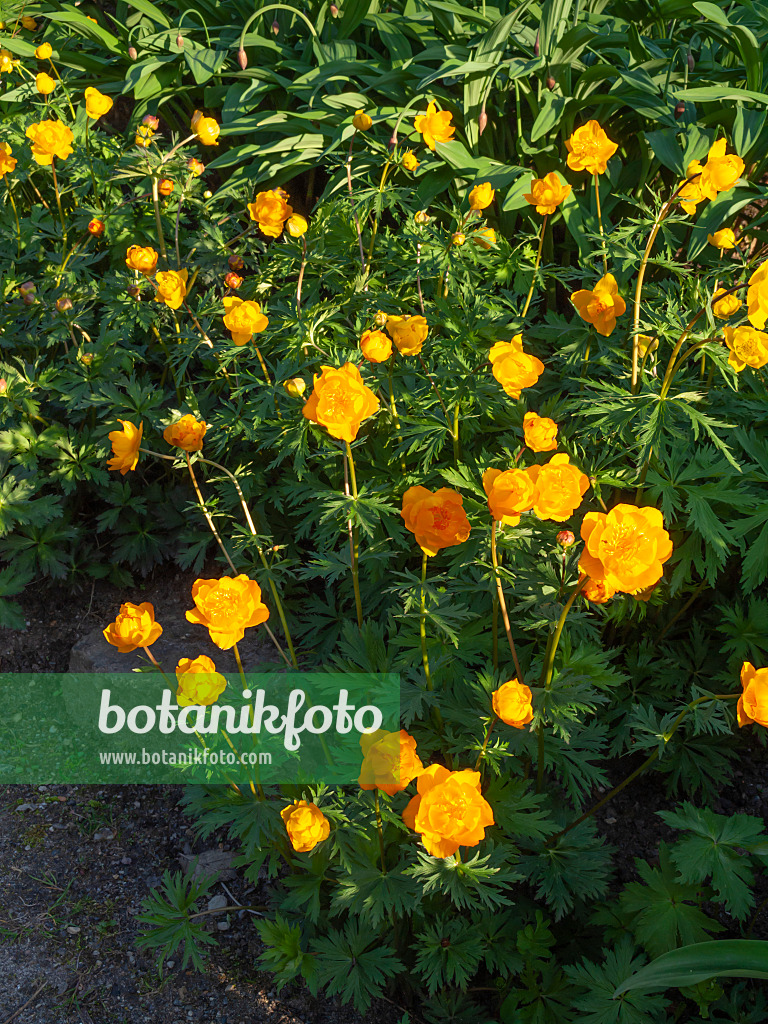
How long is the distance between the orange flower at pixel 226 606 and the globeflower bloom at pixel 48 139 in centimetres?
180

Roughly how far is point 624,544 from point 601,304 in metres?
0.80

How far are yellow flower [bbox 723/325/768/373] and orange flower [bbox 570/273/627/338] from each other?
294 millimetres

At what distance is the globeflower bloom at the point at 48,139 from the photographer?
241 centimetres

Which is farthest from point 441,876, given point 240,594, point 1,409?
point 1,409

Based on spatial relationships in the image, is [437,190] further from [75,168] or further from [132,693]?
[132,693]

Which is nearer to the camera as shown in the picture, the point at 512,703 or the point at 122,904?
the point at 512,703

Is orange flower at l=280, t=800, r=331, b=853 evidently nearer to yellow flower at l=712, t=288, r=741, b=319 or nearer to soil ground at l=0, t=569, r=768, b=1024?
soil ground at l=0, t=569, r=768, b=1024

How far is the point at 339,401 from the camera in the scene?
1.43 metres

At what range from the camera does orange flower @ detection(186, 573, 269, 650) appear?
1.35 meters

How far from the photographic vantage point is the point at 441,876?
1417mm

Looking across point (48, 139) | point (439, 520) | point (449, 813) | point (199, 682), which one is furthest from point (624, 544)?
point (48, 139)

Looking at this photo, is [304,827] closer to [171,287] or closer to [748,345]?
[748,345]

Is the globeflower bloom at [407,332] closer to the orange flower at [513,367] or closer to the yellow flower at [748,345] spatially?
the orange flower at [513,367]

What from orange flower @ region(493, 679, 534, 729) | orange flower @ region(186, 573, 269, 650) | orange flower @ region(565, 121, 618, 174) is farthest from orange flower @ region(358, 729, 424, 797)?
orange flower @ region(565, 121, 618, 174)
